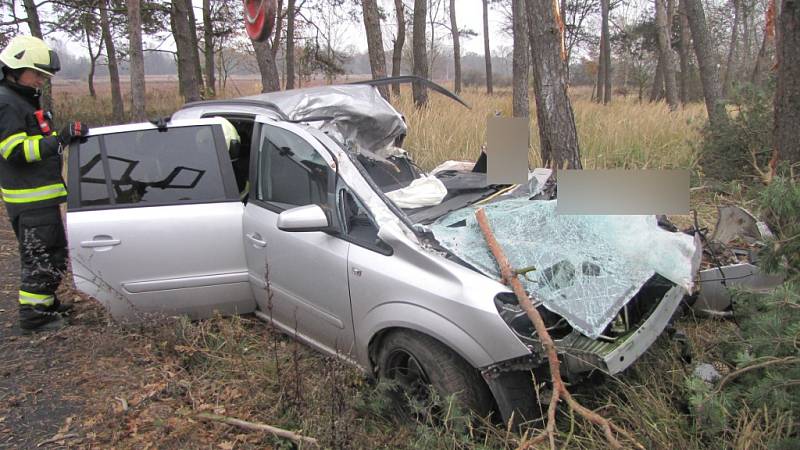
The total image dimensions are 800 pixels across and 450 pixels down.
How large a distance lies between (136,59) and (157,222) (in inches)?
245

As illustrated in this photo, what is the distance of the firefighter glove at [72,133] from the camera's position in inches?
140

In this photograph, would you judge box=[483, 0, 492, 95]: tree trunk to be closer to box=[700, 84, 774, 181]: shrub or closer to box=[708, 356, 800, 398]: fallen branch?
box=[700, 84, 774, 181]: shrub

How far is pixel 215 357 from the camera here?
3.43 metres

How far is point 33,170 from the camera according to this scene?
367 centimetres

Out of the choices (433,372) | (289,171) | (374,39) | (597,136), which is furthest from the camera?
(374,39)

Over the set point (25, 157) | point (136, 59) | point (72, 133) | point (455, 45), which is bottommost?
point (25, 157)

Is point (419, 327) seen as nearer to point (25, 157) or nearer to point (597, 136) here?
point (25, 157)

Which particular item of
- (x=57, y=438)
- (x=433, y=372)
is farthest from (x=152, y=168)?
(x=433, y=372)

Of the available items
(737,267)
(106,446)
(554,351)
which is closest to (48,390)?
(106,446)

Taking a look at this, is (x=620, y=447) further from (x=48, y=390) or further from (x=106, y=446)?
(x=48, y=390)

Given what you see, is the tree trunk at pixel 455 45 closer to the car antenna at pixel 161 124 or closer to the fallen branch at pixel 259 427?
the car antenna at pixel 161 124

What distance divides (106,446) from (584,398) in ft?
7.62

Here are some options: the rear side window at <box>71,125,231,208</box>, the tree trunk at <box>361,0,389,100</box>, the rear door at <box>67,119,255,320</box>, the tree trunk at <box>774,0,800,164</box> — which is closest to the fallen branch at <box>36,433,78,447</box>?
the rear door at <box>67,119,255,320</box>

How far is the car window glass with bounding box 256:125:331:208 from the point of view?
3.22 meters
